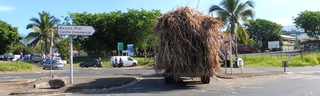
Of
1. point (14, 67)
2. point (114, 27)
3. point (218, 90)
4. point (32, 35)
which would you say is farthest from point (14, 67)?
point (32, 35)

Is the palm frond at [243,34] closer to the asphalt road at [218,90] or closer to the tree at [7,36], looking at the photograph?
the asphalt road at [218,90]

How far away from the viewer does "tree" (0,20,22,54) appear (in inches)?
2675

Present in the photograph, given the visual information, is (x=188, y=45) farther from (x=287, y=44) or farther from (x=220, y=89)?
(x=287, y=44)

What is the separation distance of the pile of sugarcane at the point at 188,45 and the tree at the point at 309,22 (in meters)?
77.3

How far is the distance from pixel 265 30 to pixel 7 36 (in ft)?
228

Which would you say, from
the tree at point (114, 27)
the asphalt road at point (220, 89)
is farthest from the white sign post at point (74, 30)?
the tree at point (114, 27)

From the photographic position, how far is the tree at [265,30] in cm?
10281

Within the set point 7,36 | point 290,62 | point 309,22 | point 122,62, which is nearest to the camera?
point 290,62

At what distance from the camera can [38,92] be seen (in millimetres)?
13203

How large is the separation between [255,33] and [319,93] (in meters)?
95.4

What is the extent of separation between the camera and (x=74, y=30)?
15922 millimetres

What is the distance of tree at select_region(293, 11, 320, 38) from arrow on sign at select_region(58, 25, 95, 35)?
78.9 meters

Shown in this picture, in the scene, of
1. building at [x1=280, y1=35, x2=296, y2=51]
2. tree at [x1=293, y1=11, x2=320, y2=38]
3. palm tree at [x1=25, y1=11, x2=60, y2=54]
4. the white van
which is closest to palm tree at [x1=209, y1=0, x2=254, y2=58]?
the white van

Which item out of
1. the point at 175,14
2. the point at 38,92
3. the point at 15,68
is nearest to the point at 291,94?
the point at 175,14
